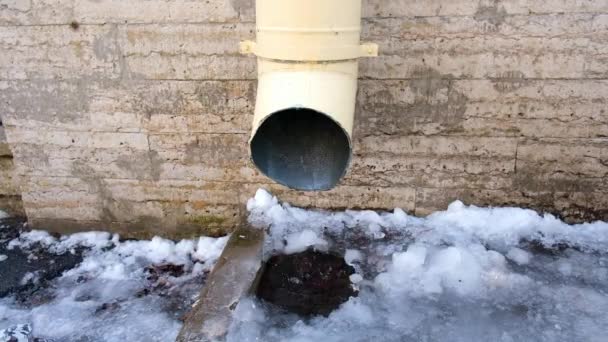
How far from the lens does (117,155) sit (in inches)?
124

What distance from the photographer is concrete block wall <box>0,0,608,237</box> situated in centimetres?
266

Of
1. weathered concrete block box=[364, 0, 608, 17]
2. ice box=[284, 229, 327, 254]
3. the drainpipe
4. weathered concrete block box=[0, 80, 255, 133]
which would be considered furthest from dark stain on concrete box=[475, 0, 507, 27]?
ice box=[284, 229, 327, 254]

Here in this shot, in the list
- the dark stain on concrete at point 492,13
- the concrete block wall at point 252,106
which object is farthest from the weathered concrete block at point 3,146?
the dark stain on concrete at point 492,13

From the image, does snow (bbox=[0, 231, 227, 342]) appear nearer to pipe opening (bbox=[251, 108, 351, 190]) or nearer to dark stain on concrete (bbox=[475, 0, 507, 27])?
pipe opening (bbox=[251, 108, 351, 190])

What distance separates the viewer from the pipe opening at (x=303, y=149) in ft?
7.38

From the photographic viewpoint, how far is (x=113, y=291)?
277cm

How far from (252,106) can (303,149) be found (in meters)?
0.74

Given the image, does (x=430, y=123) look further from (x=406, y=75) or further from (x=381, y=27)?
(x=381, y=27)

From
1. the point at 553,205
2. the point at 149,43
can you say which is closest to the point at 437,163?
the point at 553,205

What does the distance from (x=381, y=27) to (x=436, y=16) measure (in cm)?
30

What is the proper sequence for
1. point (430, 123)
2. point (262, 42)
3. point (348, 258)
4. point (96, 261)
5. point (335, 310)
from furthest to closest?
point (96, 261), point (430, 123), point (348, 258), point (335, 310), point (262, 42)

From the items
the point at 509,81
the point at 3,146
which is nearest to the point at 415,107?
the point at 509,81

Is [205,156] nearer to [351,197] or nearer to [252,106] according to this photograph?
[252,106]

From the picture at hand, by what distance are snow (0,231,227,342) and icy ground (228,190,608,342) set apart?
509 mm
